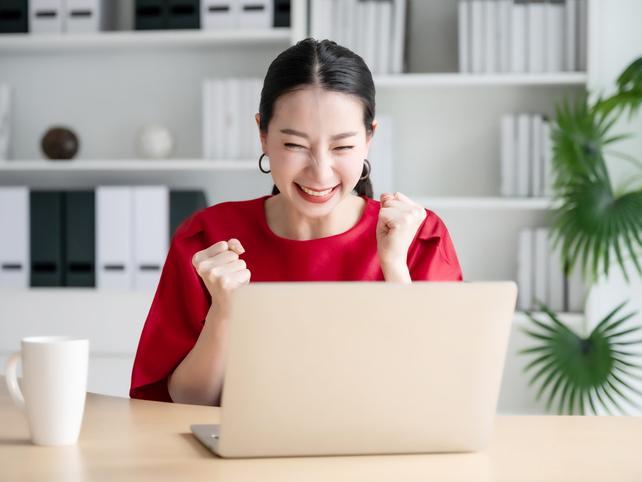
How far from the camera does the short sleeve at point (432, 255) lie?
1625mm

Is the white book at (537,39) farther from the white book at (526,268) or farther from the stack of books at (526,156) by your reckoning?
the white book at (526,268)

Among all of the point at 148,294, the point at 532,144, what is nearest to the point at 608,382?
the point at 532,144

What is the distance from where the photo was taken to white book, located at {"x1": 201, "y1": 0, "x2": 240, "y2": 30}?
2850mm

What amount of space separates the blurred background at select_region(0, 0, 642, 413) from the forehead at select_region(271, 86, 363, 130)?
125 centimetres

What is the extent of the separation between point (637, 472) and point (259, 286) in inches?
17.5

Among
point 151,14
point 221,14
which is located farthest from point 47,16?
point 221,14

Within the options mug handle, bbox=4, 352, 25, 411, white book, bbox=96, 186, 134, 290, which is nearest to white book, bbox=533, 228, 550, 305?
white book, bbox=96, 186, 134, 290

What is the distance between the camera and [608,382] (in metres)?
2.42

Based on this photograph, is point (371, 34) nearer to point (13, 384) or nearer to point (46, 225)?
point (46, 225)

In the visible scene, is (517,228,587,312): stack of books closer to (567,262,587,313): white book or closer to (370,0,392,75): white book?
(567,262,587,313): white book

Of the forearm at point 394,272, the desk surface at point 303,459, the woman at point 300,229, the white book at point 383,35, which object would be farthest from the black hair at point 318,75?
the white book at point 383,35

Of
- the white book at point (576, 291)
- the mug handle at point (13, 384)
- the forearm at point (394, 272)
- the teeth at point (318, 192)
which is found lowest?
the white book at point (576, 291)

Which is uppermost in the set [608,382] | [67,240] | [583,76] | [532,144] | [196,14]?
[196,14]

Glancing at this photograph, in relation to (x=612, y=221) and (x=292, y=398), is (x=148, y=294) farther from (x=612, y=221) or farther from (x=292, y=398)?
(x=292, y=398)
